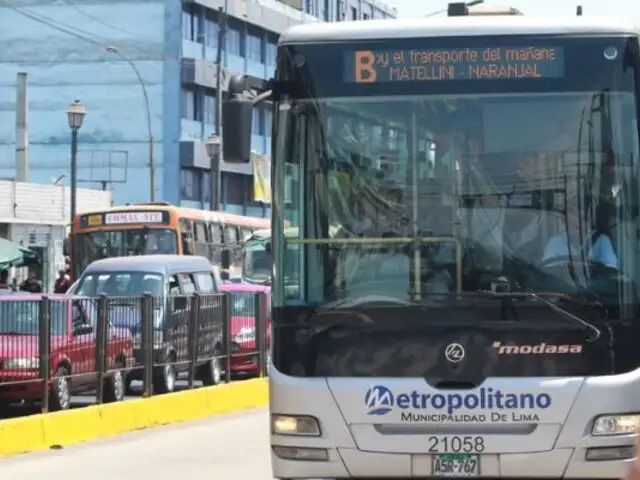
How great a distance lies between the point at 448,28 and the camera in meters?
10.4

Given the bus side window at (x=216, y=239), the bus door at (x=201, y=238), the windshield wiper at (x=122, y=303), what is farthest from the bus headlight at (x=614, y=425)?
the bus side window at (x=216, y=239)

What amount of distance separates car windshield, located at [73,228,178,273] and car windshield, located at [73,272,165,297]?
11.7 metres

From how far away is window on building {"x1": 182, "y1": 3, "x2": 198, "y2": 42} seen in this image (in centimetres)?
6662

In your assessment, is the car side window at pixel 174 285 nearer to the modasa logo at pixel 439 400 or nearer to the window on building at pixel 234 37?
the modasa logo at pixel 439 400

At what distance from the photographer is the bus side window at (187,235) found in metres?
37.8

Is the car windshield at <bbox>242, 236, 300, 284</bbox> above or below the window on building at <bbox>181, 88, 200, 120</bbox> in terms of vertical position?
below

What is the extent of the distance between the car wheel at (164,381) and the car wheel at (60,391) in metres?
3.12

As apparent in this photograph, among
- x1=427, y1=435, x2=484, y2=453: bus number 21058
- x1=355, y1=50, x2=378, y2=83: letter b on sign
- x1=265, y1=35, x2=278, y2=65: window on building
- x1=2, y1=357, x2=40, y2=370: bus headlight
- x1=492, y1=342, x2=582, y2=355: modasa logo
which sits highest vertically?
x1=265, y1=35, x2=278, y2=65: window on building

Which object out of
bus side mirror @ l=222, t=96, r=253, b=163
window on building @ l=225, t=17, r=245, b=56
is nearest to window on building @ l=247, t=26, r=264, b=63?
window on building @ l=225, t=17, r=245, b=56

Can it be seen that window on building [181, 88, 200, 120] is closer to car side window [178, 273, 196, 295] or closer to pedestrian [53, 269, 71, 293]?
pedestrian [53, 269, 71, 293]

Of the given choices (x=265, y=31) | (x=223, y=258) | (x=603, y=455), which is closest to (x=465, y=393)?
(x=603, y=455)

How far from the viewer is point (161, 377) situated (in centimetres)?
A: 2117

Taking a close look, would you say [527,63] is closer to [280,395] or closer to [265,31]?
[280,395]

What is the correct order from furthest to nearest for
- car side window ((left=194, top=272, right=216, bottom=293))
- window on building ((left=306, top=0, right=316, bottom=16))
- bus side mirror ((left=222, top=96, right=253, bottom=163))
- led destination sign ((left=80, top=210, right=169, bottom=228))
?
window on building ((left=306, top=0, right=316, bottom=16))
led destination sign ((left=80, top=210, right=169, bottom=228))
car side window ((left=194, top=272, right=216, bottom=293))
bus side mirror ((left=222, top=96, right=253, bottom=163))
